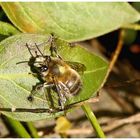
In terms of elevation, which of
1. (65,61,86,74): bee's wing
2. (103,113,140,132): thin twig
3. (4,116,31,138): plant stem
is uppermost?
(65,61,86,74): bee's wing

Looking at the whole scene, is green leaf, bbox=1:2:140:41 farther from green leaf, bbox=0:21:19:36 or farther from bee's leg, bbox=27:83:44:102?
bee's leg, bbox=27:83:44:102

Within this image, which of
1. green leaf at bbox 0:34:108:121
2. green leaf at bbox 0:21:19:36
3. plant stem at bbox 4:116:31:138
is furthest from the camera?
plant stem at bbox 4:116:31:138

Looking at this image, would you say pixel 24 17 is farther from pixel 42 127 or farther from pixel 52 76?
pixel 42 127

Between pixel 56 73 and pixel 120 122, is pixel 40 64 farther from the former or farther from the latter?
pixel 120 122

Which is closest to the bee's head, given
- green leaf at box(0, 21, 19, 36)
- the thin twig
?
green leaf at box(0, 21, 19, 36)

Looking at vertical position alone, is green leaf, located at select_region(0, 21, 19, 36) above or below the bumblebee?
above

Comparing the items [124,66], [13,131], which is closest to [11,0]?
[13,131]

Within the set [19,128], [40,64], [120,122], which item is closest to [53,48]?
[40,64]

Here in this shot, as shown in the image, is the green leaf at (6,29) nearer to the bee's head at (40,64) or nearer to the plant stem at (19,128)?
the bee's head at (40,64)
